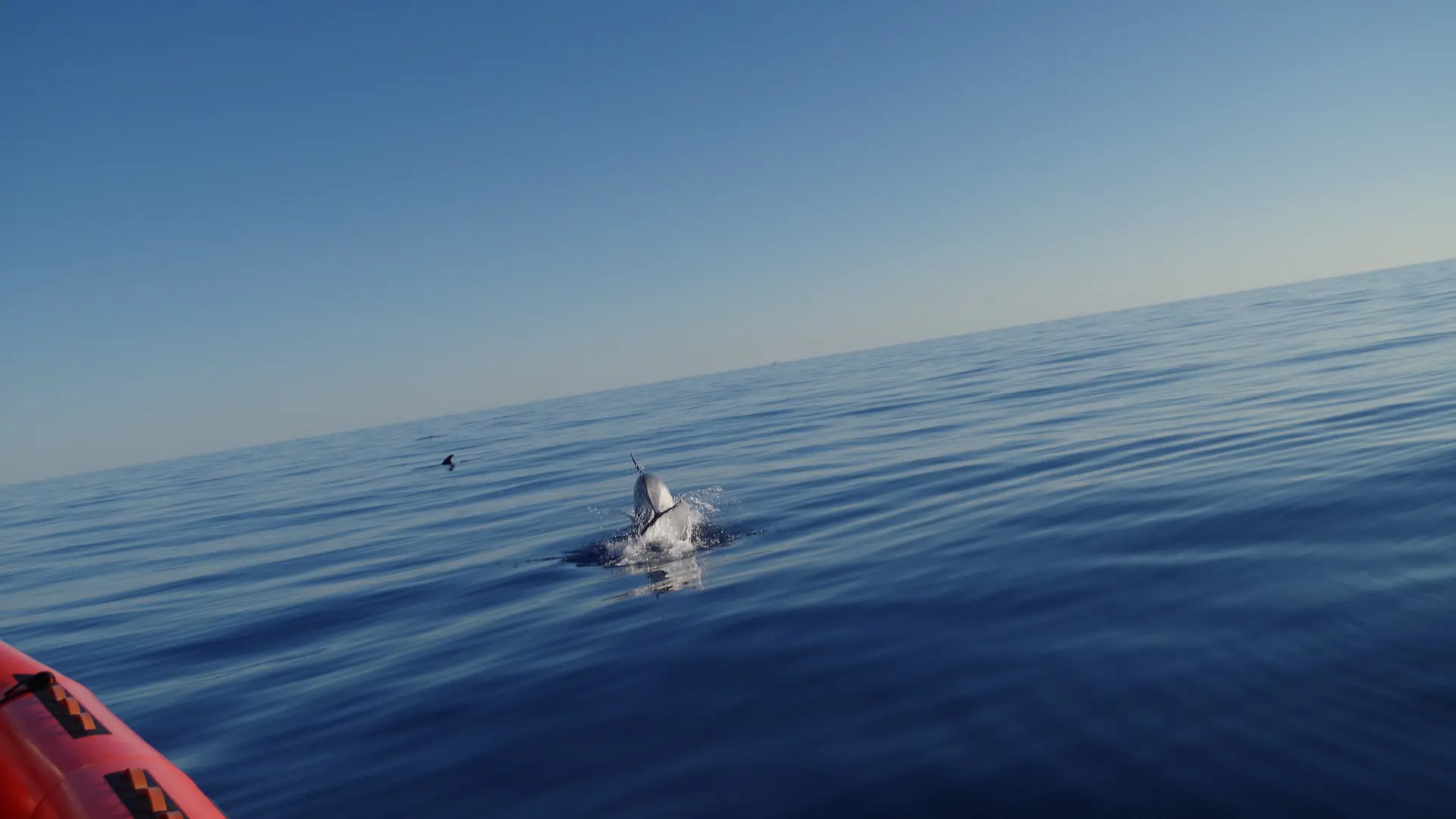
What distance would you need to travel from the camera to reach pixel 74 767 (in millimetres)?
4168

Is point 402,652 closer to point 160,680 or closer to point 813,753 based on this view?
point 160,680

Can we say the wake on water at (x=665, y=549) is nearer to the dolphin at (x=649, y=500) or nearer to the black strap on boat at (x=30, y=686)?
the dolphin at (x=649, y=500)

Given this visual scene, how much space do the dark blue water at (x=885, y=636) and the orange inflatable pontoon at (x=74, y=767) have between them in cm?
177

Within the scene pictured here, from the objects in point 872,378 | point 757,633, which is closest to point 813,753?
point 757,633

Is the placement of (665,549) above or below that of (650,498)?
A: below

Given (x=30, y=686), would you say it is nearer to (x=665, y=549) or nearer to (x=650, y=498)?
(x=665, y=549)

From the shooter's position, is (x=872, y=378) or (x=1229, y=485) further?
(x=872, y=378)

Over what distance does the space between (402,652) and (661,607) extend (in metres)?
2.88

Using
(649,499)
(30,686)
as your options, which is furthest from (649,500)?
(30,686)

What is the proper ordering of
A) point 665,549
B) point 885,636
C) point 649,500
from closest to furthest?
point 885,636, point 665,549, point 649,500

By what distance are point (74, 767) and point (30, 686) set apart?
0.89m

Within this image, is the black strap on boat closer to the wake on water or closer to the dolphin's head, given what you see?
the wake on water

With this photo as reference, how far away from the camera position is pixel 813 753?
558cm

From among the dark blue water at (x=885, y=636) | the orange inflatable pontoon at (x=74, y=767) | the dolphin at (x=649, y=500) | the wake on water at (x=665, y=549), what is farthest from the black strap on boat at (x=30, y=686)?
the dolphin at (x=649, y=500)
